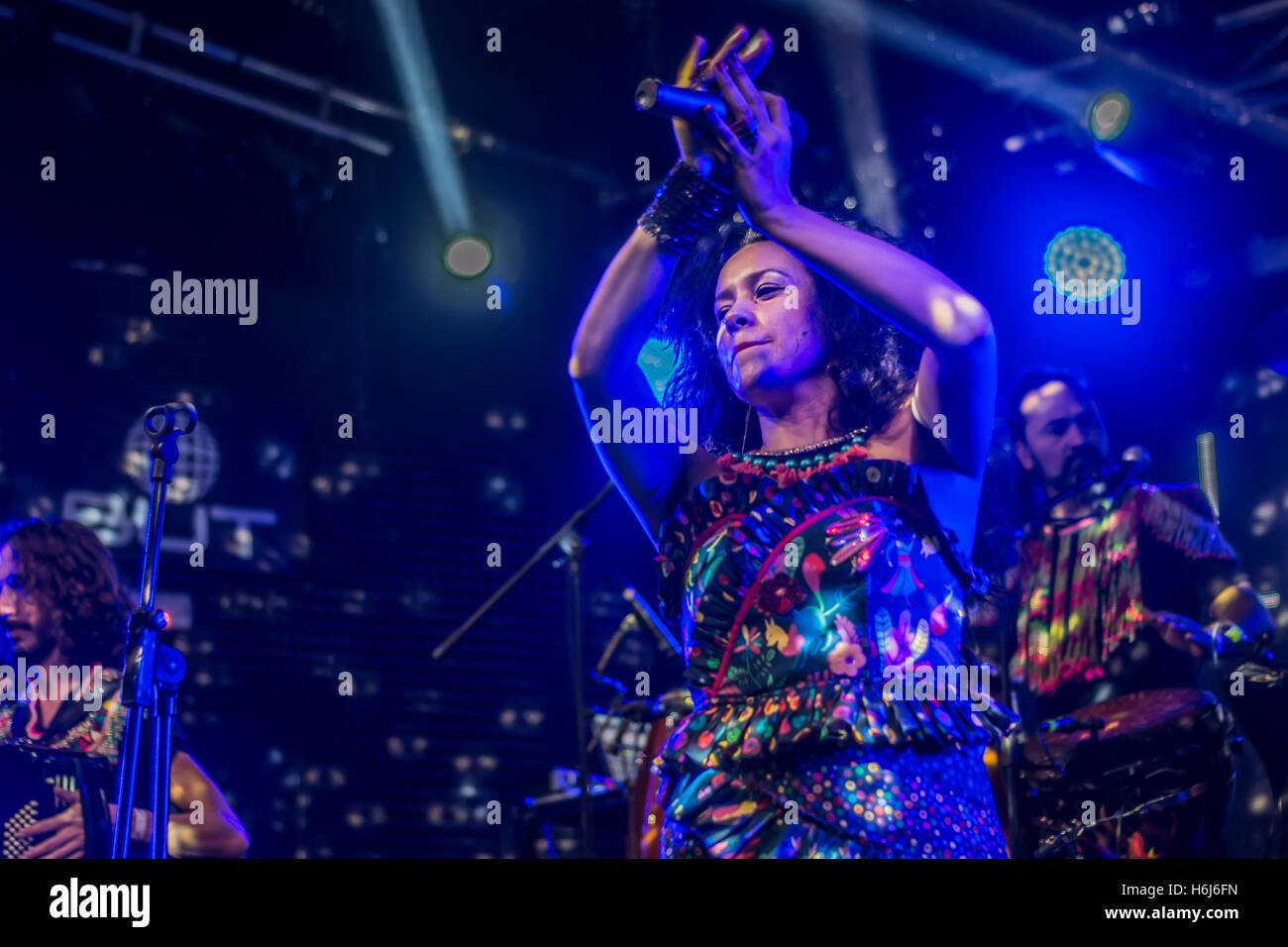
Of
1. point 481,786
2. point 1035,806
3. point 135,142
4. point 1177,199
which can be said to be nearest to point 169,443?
point 1035,806

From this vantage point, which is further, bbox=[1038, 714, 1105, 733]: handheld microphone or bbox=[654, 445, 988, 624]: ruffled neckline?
bbox=[1038, 714, 1105, 733]: handheld microphone

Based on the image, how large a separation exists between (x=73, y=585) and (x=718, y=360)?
9.89 feet

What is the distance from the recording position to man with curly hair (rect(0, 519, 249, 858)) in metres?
3.94

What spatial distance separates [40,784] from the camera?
3748 mm

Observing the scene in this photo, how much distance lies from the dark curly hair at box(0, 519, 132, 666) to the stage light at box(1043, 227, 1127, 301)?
4.03m

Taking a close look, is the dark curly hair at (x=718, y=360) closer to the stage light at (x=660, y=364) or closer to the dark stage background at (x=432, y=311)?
the stage light at (x=660, y=364)

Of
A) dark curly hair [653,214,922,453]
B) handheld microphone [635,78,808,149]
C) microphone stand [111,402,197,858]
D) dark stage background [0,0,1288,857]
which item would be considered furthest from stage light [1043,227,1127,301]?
handheld microphone [635,78,808,149]

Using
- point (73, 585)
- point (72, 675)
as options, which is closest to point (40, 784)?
→ point (72, 675)

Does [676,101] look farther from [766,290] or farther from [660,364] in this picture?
[660,364]

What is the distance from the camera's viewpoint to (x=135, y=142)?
6.13 m

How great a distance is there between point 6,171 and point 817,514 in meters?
5.41

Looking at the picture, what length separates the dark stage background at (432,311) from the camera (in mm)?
5883

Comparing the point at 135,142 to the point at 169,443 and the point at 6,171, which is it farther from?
the point at 169,443

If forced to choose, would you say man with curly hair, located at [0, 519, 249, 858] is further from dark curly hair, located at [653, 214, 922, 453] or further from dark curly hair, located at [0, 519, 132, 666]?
dark curly hair, located at [653, 214, 922, 453]
